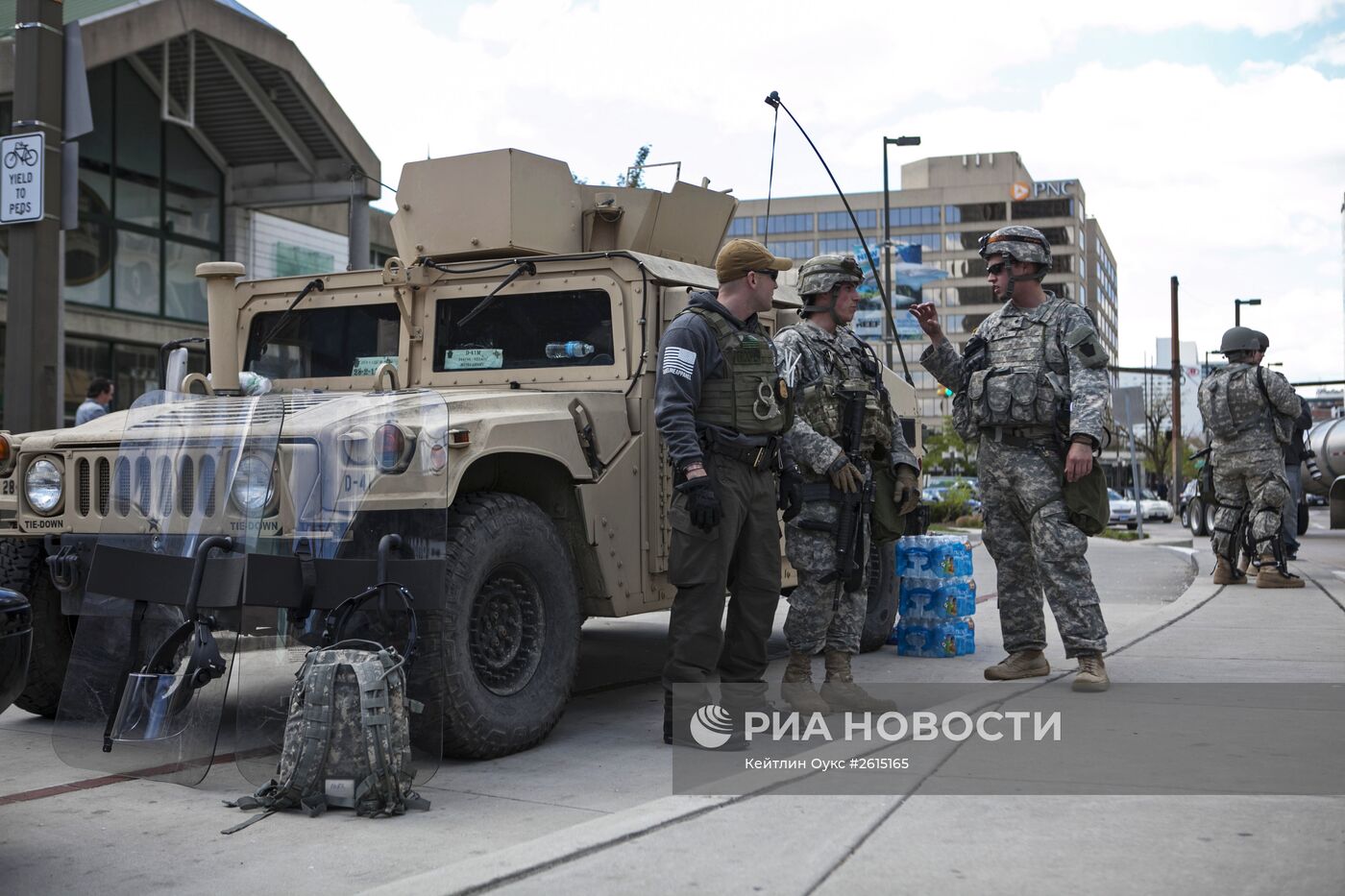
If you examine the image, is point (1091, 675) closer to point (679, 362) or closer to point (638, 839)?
point (679, 362)

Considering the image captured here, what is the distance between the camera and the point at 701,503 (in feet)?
15.6

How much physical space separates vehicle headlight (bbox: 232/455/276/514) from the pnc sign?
113 m

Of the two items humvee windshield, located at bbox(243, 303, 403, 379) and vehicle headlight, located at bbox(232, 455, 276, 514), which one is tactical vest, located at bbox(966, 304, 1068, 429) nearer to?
humvee windshield, located at bbox(243, 303, 403, 379)

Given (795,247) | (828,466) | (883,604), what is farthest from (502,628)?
(795,247)

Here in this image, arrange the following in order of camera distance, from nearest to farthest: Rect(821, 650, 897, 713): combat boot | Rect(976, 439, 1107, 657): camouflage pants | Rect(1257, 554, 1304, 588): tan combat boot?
1. Rect(821, 650, 897, 713): combat boot
2. Rect(976, 439, 1107, 657): camouflage pants
3. Rect(1257, 554, 1304, 588): tan combat boot

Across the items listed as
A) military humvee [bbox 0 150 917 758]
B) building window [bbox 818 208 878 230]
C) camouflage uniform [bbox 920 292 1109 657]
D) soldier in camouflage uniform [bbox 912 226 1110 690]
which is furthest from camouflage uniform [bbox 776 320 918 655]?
building window [bbox 818 208 878 230]

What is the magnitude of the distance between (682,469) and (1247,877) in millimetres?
2413

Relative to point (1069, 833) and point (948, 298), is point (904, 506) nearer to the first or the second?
point (1069, 833)

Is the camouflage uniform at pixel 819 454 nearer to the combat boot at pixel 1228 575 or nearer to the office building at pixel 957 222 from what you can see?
the combat boot at pixel 1228 575

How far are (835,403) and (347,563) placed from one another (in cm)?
223

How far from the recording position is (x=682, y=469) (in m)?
4.85

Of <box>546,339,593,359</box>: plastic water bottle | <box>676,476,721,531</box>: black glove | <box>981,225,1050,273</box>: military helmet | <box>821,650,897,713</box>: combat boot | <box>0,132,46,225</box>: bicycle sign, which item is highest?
<box>0,132,46,225</box>: bicycle sign

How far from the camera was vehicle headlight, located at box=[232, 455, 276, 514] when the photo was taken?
14.1ft

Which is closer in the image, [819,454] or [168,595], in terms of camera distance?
[168,595]
